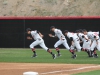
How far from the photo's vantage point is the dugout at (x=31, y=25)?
3884 centimetres

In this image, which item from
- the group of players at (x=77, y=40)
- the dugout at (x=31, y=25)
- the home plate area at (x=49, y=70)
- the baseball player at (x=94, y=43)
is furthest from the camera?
the dugout at (x=31, y=25)

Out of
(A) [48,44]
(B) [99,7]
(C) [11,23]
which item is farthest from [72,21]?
(B) [99,7]

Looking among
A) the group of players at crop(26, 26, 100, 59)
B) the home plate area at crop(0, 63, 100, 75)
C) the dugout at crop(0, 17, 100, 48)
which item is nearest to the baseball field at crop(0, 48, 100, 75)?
the home plate area at crop(0, 63, 100, 75)

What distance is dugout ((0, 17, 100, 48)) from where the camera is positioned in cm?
3884

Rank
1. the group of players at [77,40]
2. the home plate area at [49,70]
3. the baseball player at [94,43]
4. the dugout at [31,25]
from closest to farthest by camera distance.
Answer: the home plate area at [49,70] → the group of players at [77,40] → the baseball player at [94,43] → the dugout at [31,25]

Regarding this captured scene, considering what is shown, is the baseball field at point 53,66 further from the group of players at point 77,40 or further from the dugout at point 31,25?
the dugout at point 31,25

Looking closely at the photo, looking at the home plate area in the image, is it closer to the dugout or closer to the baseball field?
the baseball field

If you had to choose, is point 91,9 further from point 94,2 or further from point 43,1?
point 43,1

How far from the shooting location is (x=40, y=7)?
48.2m

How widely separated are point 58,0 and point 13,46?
11348mm

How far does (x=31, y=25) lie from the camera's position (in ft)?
131

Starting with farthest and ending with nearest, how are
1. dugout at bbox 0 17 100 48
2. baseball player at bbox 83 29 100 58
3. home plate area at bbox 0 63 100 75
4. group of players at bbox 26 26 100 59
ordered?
dugout at bbox 0 17 100 48 < baseball player at bbox 83 29 100 58 < group of players at bbox 26 26 100 59 < home plate area at bbox 0 63 100 75

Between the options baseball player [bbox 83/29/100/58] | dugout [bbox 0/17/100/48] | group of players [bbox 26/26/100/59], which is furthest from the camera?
dugout [bbox 0/17/100/48]

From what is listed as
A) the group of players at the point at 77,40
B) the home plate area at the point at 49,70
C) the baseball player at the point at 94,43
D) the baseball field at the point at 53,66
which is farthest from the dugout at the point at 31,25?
the home plate area at the point at 49,70
